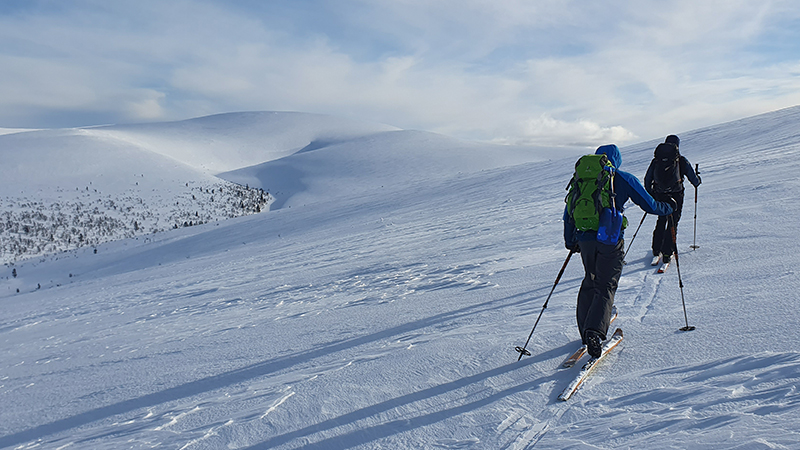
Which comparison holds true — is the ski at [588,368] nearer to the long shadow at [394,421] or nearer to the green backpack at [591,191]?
the long shadow at [394,421]

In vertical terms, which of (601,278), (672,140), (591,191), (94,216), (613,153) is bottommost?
(601,278)

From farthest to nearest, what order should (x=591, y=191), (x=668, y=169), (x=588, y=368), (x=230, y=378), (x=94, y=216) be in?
(x=94, y=216), (x=668, y=169), (x=230, y=378), (x=591, y=191), (x=588, y=368)

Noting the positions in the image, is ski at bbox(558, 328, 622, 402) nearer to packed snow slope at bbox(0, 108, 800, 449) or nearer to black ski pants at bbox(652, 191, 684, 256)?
packed snow slope at bbox(0, 108, 800, 449)

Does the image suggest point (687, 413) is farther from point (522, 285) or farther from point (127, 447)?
point (127, 447)

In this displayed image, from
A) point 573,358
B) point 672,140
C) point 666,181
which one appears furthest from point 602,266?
point 672,140

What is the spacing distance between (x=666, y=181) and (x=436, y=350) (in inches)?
183

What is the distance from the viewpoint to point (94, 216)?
38.3 meters

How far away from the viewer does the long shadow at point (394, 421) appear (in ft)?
11.6

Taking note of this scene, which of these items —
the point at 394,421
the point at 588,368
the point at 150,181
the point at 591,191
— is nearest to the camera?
the point at 394,421

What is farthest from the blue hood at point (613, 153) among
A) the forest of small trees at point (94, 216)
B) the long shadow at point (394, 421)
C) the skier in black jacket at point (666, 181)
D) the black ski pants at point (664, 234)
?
the forest of small trees at point (94, 216)

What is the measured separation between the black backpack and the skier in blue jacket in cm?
313

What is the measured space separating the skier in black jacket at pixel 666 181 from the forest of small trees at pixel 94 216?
34.3 m

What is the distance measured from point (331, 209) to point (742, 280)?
2058cm

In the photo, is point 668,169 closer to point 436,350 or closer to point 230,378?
point 436,350
